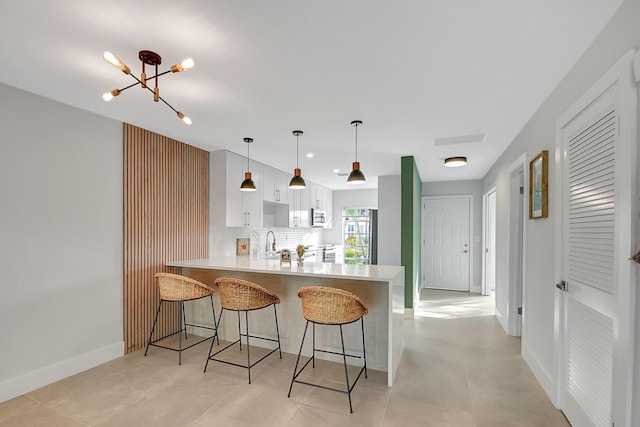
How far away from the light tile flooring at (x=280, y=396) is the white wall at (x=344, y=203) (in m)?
4.97

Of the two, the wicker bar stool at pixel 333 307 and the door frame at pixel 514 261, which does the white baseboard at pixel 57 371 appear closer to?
the wicker bar stool at pixel 333 307

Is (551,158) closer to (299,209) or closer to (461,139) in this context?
(461,139)

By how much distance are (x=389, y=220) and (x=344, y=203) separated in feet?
7.29

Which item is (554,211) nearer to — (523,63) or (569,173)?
(569,173)

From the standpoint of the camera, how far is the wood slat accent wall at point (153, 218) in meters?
3.42

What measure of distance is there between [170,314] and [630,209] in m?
4.22

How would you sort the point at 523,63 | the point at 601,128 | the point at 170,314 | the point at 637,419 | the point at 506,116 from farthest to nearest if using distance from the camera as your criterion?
the point at 170,314 < the point at 506,116 < the point at 523,63 < the point at 601,128 < the point at 637,419

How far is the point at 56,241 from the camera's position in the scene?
281cm

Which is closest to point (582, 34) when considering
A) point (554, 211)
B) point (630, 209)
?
point (630, 209)

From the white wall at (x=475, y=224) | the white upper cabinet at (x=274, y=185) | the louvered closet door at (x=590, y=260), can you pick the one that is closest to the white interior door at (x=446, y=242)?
the white wall at (x=475, y=224)

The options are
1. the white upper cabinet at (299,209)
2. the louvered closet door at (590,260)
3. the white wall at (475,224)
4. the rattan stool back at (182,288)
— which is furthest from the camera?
the white wall at (475,224)

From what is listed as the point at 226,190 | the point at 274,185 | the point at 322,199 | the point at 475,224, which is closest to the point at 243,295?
the point at 226,190

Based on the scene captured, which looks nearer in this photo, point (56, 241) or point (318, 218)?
point (56, 241)

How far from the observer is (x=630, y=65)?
1499mm
